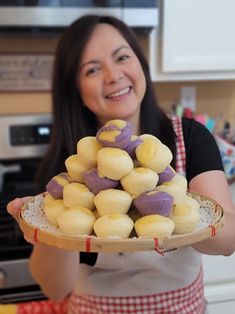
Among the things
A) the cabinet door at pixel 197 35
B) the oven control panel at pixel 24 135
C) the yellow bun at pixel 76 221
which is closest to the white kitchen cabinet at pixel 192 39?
the cabinet door at pixel 197 35

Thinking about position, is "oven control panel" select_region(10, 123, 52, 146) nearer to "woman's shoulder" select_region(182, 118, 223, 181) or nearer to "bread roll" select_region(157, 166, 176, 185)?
"woman's shoulder" select_region(182, 118, 223, 181)

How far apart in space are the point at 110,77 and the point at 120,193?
0.47m

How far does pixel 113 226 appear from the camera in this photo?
0.54 meters

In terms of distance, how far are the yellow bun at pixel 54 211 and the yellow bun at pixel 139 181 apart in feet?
0.32

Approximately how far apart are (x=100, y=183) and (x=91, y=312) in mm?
480

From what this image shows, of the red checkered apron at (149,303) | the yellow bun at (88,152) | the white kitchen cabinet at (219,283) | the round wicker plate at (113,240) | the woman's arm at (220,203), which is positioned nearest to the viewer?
the round wicker plate at (113,240)

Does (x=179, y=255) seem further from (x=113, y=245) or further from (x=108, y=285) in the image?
(x=113, y=245)

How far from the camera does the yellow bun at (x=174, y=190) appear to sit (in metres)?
0.59

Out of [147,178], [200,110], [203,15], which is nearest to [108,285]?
[147,178]

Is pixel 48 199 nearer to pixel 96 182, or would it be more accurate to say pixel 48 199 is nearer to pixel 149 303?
pixel 96 182

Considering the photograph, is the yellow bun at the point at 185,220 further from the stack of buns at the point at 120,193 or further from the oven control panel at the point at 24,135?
the oven control panel at the point at 24,135

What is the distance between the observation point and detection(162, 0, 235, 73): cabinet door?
142 centimetres

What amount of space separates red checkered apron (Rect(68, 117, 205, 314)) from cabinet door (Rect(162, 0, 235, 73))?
2.51 feet

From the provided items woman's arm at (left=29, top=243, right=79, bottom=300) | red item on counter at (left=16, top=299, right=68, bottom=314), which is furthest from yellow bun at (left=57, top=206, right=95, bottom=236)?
red item on counter at (left=16, top=299, right=68, bottom=314)
